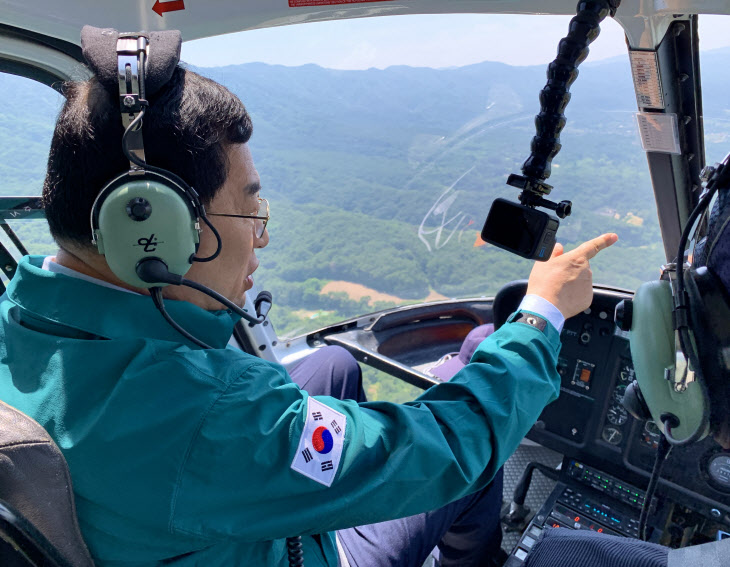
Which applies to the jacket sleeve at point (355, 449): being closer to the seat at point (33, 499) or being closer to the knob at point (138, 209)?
the seat at point (33, 499)

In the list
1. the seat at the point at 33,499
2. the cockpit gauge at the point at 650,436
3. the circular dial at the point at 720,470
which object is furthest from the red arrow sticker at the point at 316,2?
the circular dial at the point at 720,470

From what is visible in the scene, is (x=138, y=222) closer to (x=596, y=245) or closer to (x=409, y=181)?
(x=596, y=245)

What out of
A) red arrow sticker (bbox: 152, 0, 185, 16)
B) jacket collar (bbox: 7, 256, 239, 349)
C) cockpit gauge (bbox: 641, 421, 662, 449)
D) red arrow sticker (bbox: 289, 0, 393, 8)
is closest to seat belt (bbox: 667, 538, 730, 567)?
jacket collar (bbox: 7, 256, 239, 349)

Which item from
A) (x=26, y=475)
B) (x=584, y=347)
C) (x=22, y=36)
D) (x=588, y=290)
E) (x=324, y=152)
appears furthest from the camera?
(x=324, y=152)

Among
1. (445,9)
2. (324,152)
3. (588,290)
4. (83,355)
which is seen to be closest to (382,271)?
(324,152)

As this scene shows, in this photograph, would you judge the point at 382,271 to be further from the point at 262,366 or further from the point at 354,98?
the point at 262,366

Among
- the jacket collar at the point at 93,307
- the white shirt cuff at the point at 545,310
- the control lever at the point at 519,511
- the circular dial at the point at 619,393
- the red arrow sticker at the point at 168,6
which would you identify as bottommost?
the control lever at the point at 519,511
